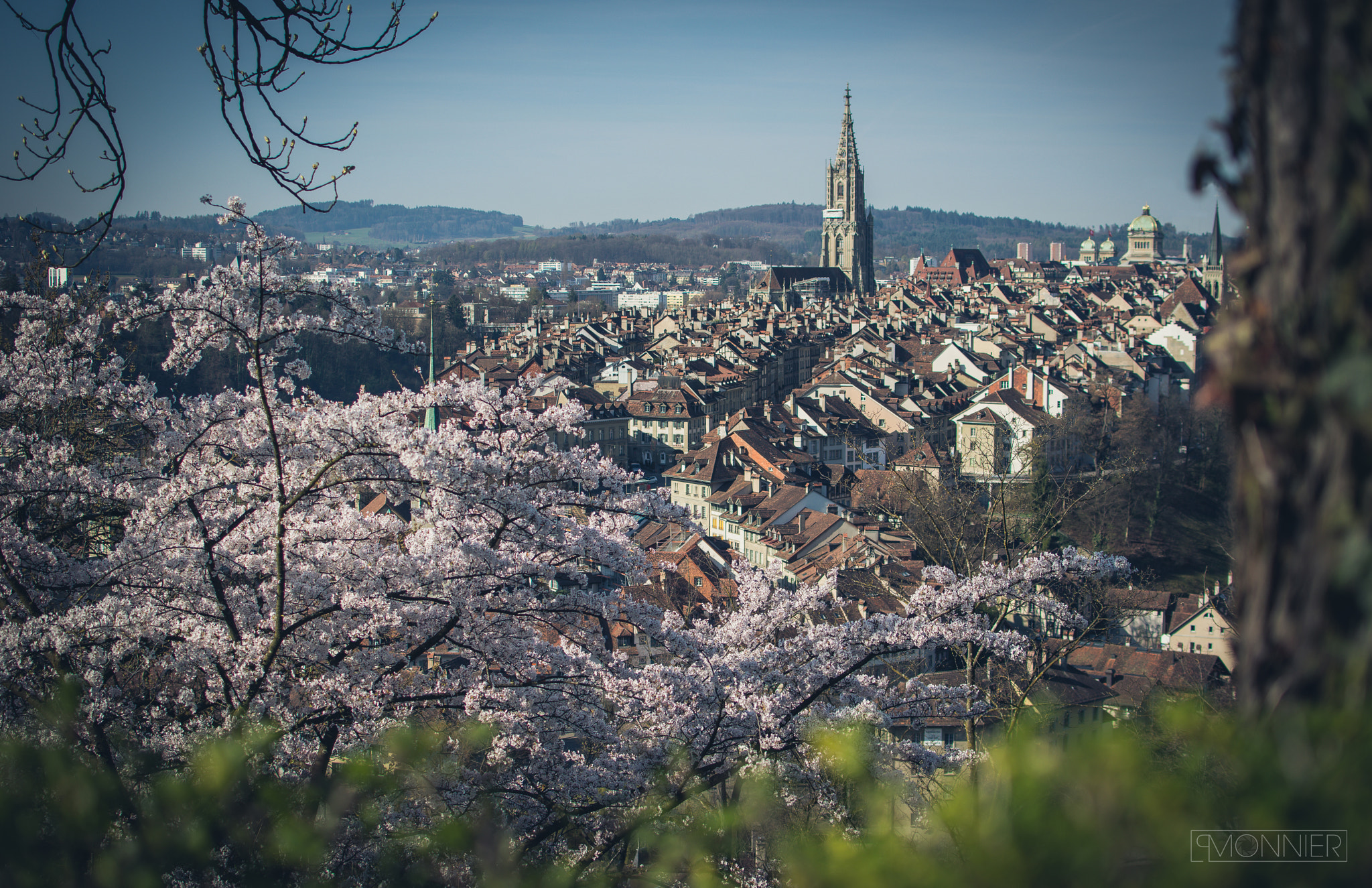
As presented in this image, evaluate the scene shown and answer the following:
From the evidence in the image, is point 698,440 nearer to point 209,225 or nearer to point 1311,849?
point 1311,849

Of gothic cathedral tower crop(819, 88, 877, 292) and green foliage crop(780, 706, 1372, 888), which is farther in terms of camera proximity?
gothic cathedral tower crop(819, 88, 877, 292)

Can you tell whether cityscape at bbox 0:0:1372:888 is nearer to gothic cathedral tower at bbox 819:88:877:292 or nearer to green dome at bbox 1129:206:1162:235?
gothic cathedral tower at bbox 819:88:877:292

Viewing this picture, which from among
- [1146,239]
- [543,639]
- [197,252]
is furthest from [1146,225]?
[543,639]

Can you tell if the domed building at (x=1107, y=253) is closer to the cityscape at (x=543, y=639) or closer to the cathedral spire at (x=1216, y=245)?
the cathedral spire at (x=1216, y=245)

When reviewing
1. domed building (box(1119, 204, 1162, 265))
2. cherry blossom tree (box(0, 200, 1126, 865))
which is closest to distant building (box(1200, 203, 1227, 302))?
domed building (box(1119, 204, 1162, 265))

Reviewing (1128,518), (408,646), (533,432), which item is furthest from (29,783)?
(1128,518)

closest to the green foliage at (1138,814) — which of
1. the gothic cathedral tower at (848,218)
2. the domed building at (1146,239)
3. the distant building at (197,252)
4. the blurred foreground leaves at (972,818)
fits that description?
the blurred foreground leaves at (972,818)
